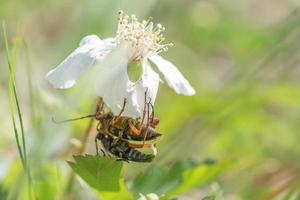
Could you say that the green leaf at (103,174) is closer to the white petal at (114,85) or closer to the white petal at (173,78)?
the white petal at (114,85)

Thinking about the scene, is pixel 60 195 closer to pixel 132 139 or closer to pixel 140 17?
pixel 132 139

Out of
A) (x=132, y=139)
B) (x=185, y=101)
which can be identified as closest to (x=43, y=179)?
(x=132, y=139)

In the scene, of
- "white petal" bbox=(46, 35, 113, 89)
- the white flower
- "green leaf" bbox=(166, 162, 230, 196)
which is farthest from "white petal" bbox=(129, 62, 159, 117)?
"green leaf" bbox=(166, 162, 230, 196)

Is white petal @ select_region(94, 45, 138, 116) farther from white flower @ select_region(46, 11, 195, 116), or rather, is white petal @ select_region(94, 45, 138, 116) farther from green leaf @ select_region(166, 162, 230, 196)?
green leaf @ select_region(166, 162, 230, 196)

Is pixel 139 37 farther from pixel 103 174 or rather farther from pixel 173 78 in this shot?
pixel 103 174

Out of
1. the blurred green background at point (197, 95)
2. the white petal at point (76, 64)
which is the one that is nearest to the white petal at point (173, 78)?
the white petal at point (76, 64)
